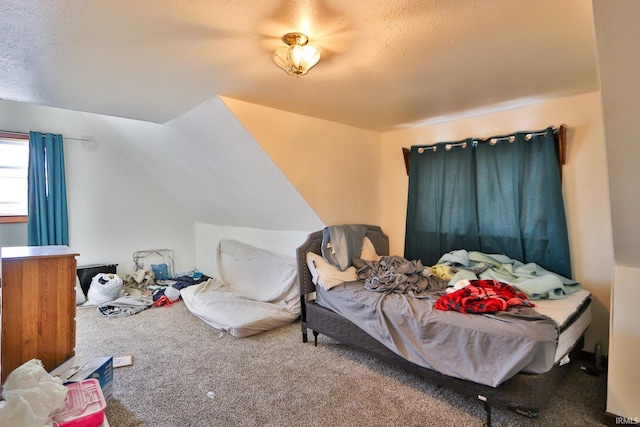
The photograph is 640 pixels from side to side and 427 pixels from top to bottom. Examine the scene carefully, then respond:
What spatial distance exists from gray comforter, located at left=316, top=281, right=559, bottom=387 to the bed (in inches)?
0.4

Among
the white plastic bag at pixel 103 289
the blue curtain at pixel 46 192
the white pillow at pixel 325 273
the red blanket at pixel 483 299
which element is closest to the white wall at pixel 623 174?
the red blanket at pixel 483 299

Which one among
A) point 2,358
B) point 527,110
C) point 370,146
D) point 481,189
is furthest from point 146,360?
point 527,110

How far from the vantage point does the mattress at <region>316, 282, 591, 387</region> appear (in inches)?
64.9

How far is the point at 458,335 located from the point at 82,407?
208cm

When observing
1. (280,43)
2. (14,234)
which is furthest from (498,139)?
(14,234)

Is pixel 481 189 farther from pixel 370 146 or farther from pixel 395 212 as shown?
pixel 370 146

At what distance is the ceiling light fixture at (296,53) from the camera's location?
5.25ft

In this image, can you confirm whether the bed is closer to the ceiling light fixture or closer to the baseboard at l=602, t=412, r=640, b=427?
the baseboard at l=602, t=412, r=640, b=427

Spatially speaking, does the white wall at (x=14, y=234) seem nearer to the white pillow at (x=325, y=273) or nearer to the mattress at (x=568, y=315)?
the white pillow at (x=325, y=273)

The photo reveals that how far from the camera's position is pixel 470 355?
1801 millimetres

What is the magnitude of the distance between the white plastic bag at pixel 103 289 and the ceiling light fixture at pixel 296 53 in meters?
3.70

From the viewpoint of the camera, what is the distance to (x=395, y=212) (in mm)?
3693

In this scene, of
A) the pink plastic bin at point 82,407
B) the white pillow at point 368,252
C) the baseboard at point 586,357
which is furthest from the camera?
the white pillow at point 368,252

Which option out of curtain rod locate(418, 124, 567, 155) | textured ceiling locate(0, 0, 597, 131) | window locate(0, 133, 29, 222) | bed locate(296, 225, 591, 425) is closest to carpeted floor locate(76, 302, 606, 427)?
bed locate(296, 225, 591, 425)
